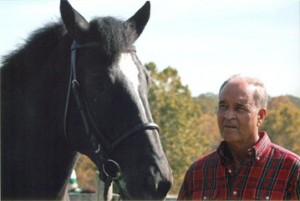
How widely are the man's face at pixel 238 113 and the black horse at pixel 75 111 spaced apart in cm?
91

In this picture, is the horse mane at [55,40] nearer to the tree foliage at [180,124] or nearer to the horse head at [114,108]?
the horse head at [114,108]

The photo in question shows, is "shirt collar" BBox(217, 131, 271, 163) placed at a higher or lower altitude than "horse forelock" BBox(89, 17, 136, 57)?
lower

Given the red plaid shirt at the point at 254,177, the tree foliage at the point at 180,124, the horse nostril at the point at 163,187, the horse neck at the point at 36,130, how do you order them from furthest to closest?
the tree foliage at the point at 180,124 → the horse neck at the point at 36,130 → the horse nostril at the point at 163,187 → the red plaid shirt at the point at 254,177

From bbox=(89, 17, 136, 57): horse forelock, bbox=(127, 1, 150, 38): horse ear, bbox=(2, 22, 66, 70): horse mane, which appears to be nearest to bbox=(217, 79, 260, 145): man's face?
bbox=(89, 17, 136, 57): horse forelock

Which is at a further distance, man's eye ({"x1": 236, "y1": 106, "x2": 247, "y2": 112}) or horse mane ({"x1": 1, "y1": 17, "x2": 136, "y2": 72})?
horse mane ({"x1": 1, "y1": 17, "x2": 136, "y2": 72})

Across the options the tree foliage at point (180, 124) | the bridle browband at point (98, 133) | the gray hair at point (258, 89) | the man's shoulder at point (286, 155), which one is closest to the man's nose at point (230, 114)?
the gray hair at point (258, 89)

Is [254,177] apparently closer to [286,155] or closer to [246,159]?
[246,159]

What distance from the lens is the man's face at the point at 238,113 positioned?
3.64m

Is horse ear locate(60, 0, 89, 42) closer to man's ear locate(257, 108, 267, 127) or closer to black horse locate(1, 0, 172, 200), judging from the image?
black horse locate(1, 0, 172, 200)

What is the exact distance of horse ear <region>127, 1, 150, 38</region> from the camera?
5.31 meters

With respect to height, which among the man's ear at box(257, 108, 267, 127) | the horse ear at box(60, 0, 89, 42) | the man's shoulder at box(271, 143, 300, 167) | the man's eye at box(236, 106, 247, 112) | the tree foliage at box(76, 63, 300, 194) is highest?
the horse ear at box(60, 0, 89, 42)

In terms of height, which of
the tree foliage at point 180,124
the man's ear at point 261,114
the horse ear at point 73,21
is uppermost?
the horse ear at point 73,21

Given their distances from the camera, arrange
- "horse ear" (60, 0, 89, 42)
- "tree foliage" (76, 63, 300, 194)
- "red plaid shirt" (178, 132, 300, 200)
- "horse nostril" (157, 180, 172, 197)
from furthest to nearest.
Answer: "tree foliage" (76, 63, 300, 194), "horse ear" (60, 0, 89, 42), "horse nostril" (157, 180, 172, 197), "red plaid shirt" (178, 132, 300, 200)

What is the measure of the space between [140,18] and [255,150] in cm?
207
